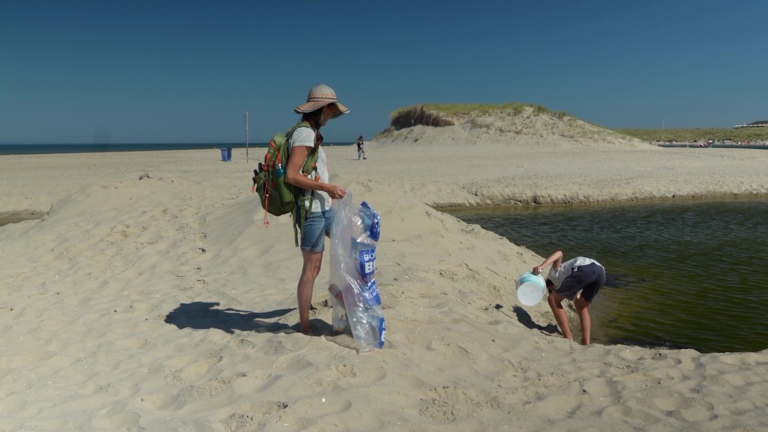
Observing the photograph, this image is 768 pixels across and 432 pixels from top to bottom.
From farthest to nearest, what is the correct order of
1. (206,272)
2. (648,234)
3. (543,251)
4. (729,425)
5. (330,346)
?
(648,234)
(543,251)
(206,272)
(330,346)
(729,425)

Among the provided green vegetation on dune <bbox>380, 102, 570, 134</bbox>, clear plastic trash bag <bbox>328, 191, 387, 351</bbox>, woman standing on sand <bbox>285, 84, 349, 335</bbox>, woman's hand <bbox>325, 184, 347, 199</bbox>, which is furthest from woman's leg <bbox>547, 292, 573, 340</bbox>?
green vegetation on dune <bbox>380, 102, 570, 134</bbox>

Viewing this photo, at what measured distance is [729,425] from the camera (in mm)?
3111

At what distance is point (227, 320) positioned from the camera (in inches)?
197

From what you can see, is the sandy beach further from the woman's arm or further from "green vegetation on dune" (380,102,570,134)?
"green vegetation on dune" (380,102,570,134)

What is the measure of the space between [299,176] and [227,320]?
6.05 feet

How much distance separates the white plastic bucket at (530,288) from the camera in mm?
5406

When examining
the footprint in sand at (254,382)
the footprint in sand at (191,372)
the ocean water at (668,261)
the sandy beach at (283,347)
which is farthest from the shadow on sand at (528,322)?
the footprint in sand at (191,372)

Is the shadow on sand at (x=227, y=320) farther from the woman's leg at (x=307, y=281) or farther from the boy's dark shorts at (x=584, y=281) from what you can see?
the boy's dark shorts at (x=584, y=281)

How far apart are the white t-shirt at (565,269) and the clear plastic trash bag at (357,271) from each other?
2318 mm

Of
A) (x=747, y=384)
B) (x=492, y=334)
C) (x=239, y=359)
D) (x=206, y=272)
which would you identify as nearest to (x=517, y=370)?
(x=492, y=334)

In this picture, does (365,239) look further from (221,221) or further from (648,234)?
(648,234)

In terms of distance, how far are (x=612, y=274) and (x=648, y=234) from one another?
3407mm

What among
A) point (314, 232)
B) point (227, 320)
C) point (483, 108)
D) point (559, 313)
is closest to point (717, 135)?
point (483, 108)

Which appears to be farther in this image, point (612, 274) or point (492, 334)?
point (612, 274)
